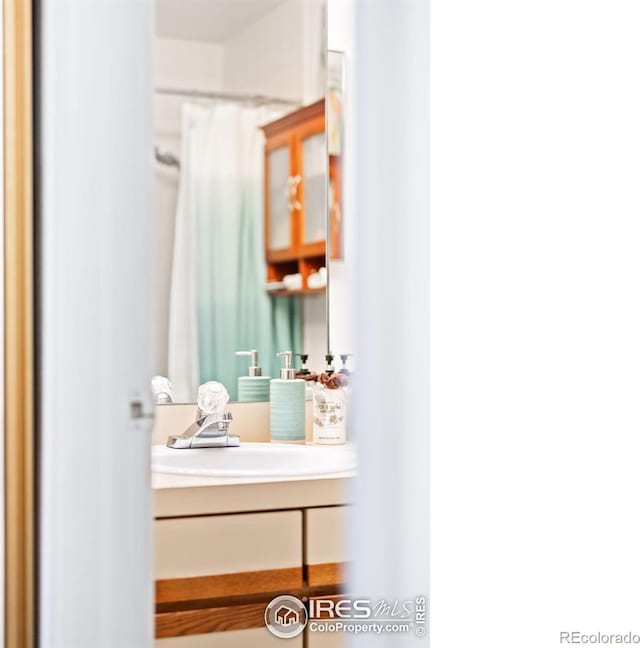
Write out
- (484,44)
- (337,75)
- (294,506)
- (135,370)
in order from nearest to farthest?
(135,370) → (484,44) → (294,506) → (337,75)

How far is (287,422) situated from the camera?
1.86m

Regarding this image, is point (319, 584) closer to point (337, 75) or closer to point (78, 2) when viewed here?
point (78, 2)

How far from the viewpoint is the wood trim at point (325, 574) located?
146cm

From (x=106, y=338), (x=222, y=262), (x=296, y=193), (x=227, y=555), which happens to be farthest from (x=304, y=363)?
(x=106, y=338)

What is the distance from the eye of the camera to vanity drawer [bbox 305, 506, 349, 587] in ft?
4.80

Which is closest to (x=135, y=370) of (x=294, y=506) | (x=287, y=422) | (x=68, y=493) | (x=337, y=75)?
(x=68, y=493)

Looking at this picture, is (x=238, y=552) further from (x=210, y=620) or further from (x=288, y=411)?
(x=288, y=411)

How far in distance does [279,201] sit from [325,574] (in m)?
0.90

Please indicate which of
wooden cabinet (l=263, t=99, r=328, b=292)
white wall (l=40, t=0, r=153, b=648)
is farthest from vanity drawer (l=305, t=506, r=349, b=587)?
wooden cabinet (l=263, t=99, r=328, b=292)

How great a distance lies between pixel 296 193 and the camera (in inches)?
81.1

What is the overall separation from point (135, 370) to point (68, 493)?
18 centimetres

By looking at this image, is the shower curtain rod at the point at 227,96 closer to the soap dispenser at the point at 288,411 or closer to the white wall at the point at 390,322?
the soap dispenser at the point at 288,411

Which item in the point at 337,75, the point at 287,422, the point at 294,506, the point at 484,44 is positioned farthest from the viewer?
the point at 337,75

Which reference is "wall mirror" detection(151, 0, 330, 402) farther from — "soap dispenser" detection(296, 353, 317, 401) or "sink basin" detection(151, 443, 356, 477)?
"sink basin" detection(151, 443, 356, 477)
